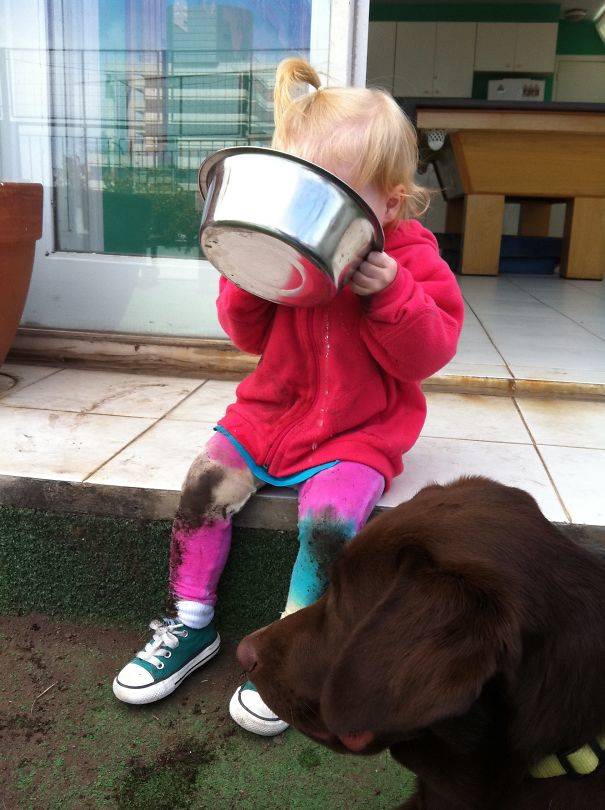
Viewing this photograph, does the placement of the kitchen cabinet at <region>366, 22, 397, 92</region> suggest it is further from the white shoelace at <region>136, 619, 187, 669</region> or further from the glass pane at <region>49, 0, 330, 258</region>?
the white shoelace at <region>136, 619, 187, 669</region>

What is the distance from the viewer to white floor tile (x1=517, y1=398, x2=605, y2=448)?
2225 millimetres

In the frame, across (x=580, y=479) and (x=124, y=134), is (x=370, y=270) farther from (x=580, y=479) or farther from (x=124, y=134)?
(x=124, y=134)

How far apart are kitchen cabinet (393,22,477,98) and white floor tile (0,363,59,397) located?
315 inches

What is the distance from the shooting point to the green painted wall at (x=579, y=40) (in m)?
9.75

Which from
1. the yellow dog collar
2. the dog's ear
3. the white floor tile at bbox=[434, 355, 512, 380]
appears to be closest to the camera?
the dog's ear

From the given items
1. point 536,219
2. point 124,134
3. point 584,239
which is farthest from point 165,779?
point 536,219

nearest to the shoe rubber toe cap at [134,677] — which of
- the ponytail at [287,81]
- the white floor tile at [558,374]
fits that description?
the ponytail at [287,81]

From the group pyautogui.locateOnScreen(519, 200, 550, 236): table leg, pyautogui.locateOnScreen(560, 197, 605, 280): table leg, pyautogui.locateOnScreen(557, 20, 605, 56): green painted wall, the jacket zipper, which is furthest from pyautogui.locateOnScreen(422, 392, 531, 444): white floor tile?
pyautogui.locateOnScreen(557, 20, 605, 56): green painted wall

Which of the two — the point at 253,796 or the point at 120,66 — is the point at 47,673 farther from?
the point at 120,66

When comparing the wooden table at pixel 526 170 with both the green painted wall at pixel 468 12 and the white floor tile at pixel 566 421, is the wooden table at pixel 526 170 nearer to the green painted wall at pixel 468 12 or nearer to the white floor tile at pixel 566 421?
the green painted wall at pixel 468 12

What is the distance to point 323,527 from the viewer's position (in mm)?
1555

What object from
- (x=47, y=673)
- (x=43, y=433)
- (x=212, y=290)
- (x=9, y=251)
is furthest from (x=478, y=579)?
(x=212, y=290)

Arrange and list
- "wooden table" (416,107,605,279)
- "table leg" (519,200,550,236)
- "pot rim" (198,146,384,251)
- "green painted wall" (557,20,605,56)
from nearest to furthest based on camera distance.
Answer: "pot rim" (198,146,384,251)
"wooden table" (416,107,605,279)
"table leg" (519,200,550,236)
"green painted wall" (557,20,605,56)

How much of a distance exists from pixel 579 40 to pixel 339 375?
391 inches
